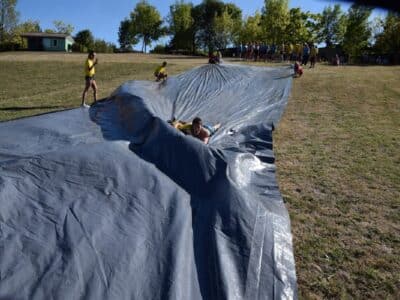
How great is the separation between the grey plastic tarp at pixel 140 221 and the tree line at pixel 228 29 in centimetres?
3241

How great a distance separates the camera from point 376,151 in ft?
23.5

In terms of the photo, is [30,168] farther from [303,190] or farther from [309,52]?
[309,52]

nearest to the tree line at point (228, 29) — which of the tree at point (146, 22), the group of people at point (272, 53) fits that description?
the tree at point (146, 22)

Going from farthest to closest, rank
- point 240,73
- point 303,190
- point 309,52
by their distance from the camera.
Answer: point 309,52, point 240,73, point 303,190

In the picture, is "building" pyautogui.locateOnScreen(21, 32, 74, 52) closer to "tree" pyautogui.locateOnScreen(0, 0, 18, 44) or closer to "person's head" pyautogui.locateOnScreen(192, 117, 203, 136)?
"tree" pyautogui.locateOnScreen(0, 0, 18, 44)

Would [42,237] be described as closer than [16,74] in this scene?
Yes

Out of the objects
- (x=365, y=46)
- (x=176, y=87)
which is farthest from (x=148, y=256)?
(x=365, y=46)

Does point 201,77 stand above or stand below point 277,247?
above

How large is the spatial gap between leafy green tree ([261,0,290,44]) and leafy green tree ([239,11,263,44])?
248cm

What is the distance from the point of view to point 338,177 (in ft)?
19.1

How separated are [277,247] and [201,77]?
7.88 metres

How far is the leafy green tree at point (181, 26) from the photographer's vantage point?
54.1 m

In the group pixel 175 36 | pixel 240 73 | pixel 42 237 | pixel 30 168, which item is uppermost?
pixel 175 36

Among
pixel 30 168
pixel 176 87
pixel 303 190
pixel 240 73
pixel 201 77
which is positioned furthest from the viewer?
pixel 240 73
